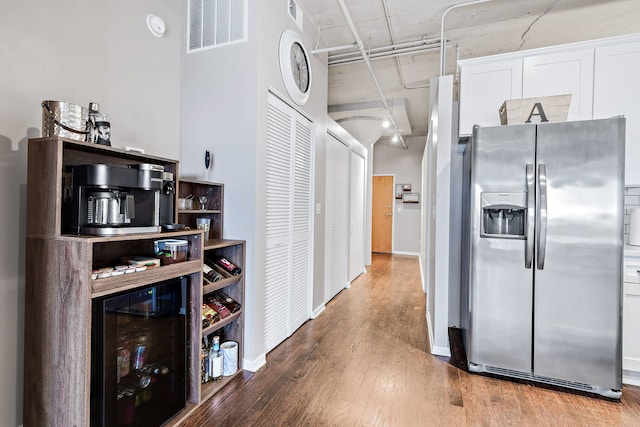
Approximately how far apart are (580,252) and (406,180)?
242 inches

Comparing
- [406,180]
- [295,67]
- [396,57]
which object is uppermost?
[396,57]

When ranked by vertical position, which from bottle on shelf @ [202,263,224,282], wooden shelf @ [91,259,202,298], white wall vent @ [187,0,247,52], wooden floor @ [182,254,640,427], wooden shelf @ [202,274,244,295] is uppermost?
white wall vent @ [187,0,247,52]

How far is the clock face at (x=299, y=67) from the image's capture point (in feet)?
9.30

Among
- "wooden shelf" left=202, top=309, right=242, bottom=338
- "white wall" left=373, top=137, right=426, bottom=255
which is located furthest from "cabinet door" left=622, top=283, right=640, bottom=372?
"white wall" left=373, top=137, right=426, bottom=255

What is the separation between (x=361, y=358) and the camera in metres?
2.59

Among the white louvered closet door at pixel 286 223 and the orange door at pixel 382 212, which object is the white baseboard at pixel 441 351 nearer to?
the white louvered closet door at pixel 286 223

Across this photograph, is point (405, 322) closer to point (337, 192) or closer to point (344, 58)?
point (337, 192)

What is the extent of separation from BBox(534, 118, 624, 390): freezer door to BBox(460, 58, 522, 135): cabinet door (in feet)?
2.15

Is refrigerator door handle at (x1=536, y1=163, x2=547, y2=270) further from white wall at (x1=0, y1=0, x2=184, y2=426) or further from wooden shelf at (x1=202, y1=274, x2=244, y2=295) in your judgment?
white wall at (x1=0, y1=0, x2=184, y2=426)

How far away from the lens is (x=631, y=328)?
2.22 metres

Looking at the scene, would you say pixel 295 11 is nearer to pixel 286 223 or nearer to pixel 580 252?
pixel 286 223

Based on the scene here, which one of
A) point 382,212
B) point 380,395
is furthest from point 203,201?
point 382,212

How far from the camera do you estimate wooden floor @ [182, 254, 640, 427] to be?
184 centimetres

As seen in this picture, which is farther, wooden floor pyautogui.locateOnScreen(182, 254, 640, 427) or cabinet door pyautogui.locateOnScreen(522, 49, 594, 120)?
cabinet door pyautogui.locateOnScreen(522, 49, 594, 120)
